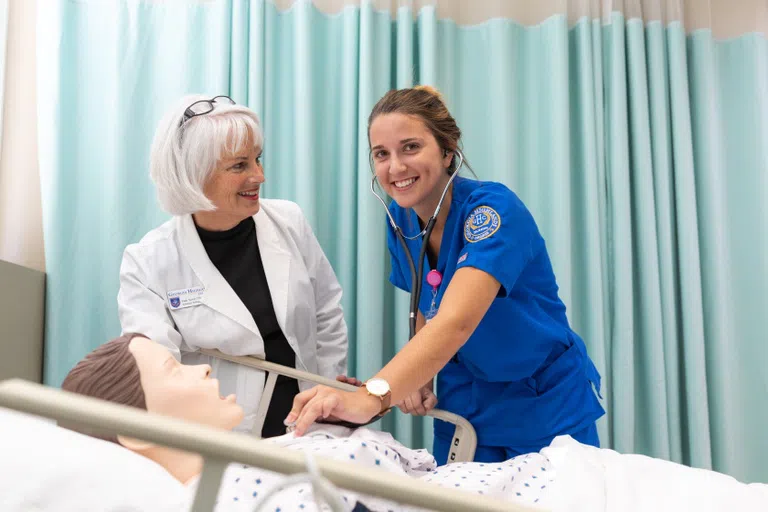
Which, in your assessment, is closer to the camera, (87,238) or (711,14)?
(87,238)

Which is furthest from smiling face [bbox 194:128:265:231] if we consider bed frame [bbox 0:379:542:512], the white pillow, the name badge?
bed frame [bbox 0:379:542:512]

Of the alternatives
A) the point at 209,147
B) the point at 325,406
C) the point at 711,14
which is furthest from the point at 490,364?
the point at 711,14

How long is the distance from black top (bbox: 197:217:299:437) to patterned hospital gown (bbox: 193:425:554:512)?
45 cm

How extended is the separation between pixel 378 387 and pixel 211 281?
2.08 ft

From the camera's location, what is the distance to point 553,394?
1501 mm

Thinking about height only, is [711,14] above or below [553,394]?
above

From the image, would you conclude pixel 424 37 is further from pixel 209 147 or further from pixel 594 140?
pixel 209 147

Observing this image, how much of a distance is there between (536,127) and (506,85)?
185 mm

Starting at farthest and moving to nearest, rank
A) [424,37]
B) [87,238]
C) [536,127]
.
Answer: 1. [536,127]
2. [424,37]
3. [87,238]

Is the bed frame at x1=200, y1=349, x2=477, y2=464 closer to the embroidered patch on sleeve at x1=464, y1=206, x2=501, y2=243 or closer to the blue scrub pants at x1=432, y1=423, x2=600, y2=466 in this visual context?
the blue scrub pants at x1=432, y1=423, x2=600, y2=466

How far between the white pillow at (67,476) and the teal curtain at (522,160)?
47.3 inches

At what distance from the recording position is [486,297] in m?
1.33

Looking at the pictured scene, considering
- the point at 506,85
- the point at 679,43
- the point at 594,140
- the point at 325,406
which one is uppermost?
the point at 679,43

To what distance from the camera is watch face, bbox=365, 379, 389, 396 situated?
46.0 inches
